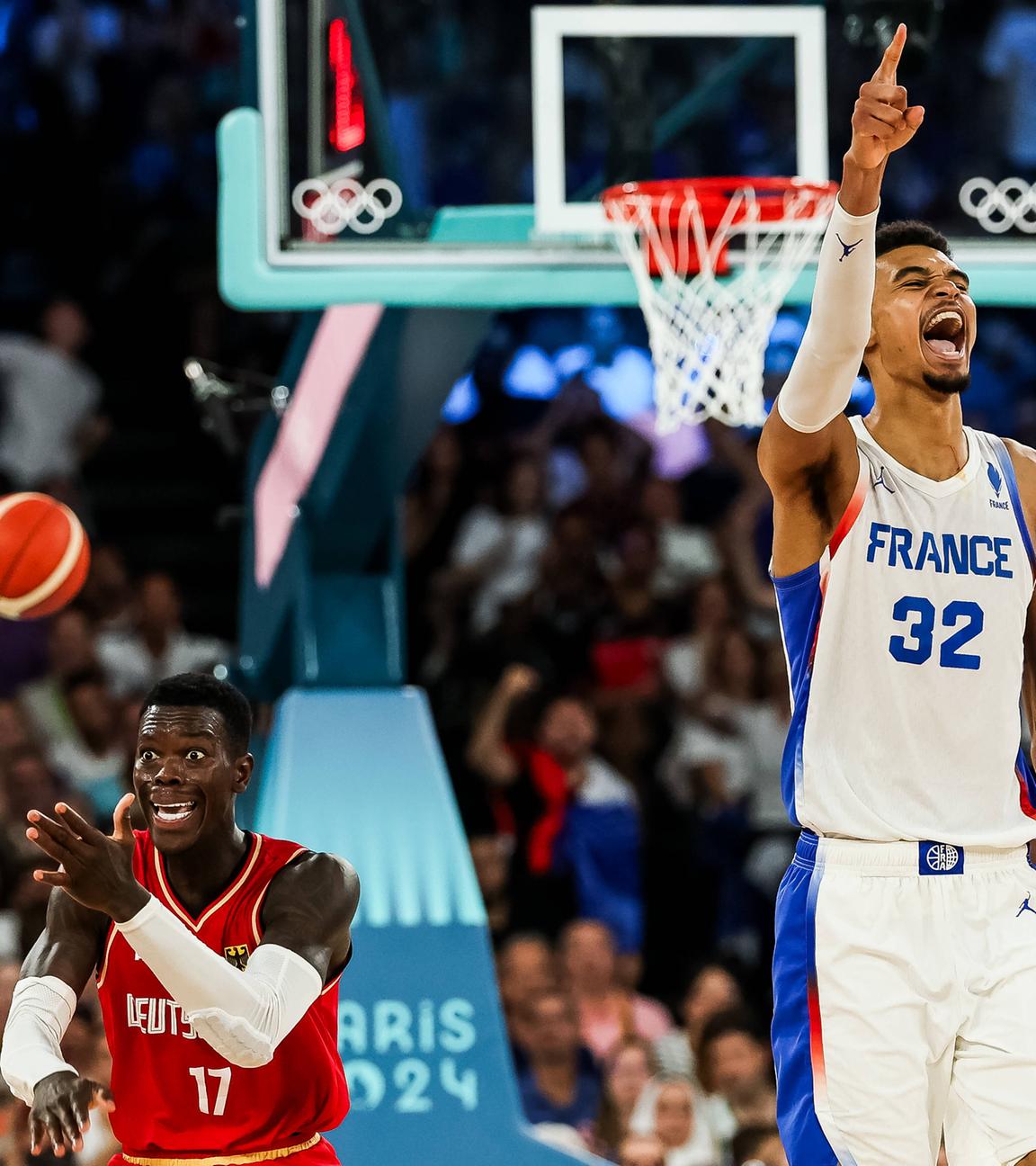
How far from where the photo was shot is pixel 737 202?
597 centimetres

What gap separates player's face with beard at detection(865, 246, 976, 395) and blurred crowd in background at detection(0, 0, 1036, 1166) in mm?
2862

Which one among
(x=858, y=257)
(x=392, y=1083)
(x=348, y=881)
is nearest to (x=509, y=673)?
(x=392, y=1083)

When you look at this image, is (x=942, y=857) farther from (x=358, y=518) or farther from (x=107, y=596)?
(x=107, y=596)

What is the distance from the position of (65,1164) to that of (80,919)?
8.88 feet

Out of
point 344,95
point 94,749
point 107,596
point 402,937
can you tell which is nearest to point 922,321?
point 344,95

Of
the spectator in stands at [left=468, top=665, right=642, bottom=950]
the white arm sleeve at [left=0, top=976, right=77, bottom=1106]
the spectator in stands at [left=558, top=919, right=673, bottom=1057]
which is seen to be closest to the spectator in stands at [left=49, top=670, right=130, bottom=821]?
the spectator in stands at [left=468, top=665, right=642, bottom=950]

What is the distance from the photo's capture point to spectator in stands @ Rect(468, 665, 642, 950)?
28.0ft

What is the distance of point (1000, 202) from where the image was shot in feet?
20.7

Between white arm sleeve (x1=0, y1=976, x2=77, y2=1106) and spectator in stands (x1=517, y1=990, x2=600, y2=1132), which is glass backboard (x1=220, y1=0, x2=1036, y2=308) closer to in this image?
white arm sleeve (x1=0, y1=976, x2=77, y2=1106)

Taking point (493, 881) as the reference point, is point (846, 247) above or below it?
above

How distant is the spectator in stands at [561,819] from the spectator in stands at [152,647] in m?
1.49

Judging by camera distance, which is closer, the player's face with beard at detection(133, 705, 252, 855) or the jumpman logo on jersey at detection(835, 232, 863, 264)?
the jumpman logo on jersey at detection(835, 232, 863, 264)

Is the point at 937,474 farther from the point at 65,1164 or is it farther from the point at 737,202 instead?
the point at 65,1164

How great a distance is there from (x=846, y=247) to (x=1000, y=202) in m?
3.08
